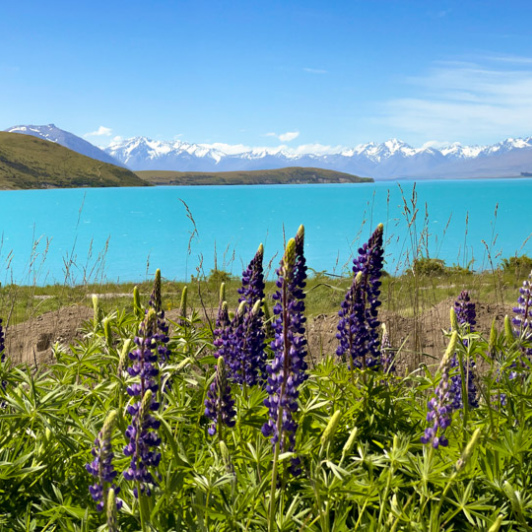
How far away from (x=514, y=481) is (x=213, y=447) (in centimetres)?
148

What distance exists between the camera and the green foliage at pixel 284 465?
87.2 inches

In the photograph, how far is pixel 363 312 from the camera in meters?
3.08

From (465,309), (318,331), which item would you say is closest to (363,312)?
(465,309)

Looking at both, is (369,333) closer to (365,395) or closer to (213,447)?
(365,395)

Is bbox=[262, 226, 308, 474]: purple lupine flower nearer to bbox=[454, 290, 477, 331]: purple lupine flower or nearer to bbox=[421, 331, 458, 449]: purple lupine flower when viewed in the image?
bbox=[421, 331, 458, 449]: purple lupine flower

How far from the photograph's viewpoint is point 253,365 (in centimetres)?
305

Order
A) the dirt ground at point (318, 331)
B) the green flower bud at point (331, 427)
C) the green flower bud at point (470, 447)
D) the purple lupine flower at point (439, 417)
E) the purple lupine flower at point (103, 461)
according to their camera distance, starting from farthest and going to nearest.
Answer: the dirt ground at point (318, 331)
the purple lupine flower at point (439, 417)
the green flower bud at point (331, 427)
the green flower bud at point (470, 447)
the purple lupine flower at point (103, 461)

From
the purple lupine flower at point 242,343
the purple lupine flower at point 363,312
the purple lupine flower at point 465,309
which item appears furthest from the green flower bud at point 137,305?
the purple lupine flower at point 465,309

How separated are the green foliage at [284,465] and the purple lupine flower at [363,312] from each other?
0.49 ft

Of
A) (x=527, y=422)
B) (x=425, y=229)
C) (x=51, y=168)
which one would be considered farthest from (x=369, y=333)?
(x=51, y=168)

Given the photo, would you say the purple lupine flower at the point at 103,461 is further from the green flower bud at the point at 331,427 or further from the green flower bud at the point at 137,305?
the green flower bud at the point at 137,305

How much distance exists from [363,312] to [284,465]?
3.38 ft

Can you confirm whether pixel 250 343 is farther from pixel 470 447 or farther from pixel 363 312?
pixel 470 447

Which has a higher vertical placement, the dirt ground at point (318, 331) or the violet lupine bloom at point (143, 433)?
the violet lupine bloom at point (143, 433)
